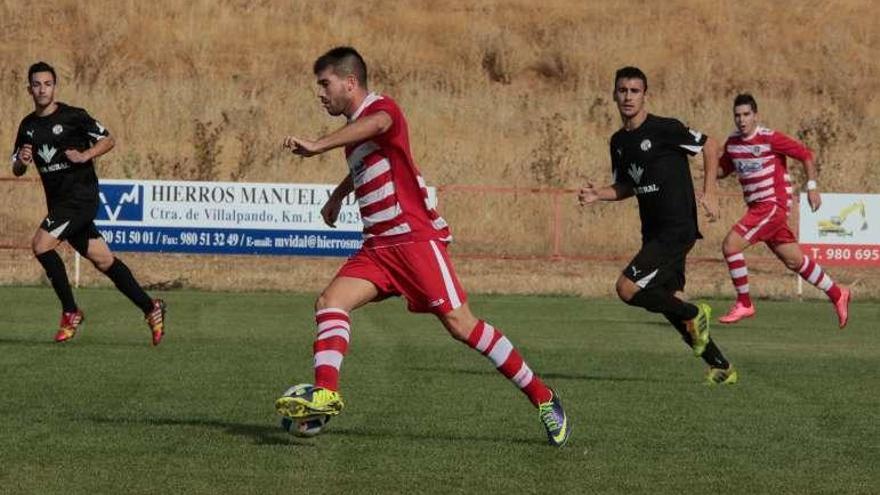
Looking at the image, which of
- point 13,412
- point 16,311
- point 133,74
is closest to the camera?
point 13,412

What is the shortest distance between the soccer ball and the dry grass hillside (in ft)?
69.7

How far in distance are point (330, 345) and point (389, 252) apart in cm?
58

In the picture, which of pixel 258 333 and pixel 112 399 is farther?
pixel 258 333

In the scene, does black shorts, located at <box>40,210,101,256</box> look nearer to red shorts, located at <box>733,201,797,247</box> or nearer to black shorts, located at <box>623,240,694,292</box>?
black shorts, located at <box>623,240,694,292</box>

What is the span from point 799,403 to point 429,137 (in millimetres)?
24877

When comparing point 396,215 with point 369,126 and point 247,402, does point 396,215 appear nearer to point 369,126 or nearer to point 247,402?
point 369,126

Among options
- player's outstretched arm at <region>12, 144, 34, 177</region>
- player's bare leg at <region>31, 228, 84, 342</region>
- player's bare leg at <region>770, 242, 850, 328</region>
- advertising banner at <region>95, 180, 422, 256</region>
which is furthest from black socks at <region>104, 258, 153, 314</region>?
advertising banner at <region>95, 180, 422, 256</region>

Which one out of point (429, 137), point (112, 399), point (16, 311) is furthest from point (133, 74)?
point (112, 399)

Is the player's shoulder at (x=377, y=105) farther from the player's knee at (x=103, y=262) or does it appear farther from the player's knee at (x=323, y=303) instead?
the player's knee at (x=103, y=262)

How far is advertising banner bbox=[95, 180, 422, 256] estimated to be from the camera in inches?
976

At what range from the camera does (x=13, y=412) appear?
9.59m

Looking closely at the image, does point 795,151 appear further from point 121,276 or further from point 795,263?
point 121,276

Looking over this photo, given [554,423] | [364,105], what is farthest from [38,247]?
[554,423]

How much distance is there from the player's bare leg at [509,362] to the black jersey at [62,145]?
20.2 ft
